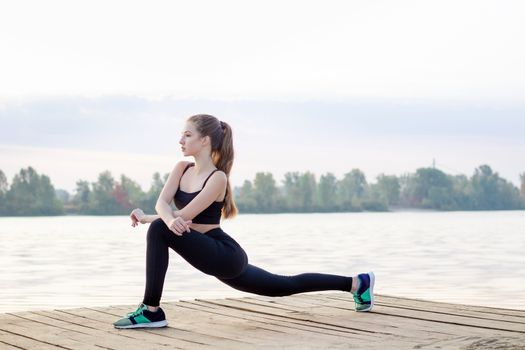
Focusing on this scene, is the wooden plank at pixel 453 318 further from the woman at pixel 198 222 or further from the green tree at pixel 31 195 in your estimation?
the green tree at pixel 31 195

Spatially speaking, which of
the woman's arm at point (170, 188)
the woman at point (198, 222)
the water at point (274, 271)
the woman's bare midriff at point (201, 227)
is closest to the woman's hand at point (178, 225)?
the woman at point (198, 222)

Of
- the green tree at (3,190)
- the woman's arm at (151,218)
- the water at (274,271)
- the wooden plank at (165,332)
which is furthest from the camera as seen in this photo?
the green tree at (3,190)

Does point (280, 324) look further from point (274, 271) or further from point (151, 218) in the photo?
point (274, 271)

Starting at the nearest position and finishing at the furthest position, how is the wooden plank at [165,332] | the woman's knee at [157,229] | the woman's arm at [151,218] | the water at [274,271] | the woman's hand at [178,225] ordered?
1. the wooden plank at [165,332]
2. the woman's hand at [178,225]
3. the woman's knee at [157,229]
4. the woman's arm at [151,218]
5. the water at [274,271]

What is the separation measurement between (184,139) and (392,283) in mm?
9329

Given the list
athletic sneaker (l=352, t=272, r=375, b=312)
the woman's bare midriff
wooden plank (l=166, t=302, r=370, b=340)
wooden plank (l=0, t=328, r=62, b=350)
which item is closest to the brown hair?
the woman's bare midriff

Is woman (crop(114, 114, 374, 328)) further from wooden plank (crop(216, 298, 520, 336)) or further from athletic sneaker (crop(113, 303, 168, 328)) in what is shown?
wooden plank (crop(216, 298, 520, 336))

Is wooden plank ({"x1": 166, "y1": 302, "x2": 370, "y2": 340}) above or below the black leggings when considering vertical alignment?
below

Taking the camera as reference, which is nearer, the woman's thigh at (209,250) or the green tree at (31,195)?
the woman's thigh at (209,250)

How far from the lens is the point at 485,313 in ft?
20.3

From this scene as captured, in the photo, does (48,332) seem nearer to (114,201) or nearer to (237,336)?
(237,336)

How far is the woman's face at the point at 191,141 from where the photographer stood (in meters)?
5.54

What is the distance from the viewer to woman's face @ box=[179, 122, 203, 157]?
5539 millimetres

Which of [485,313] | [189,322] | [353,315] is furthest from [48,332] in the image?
[485,313]
